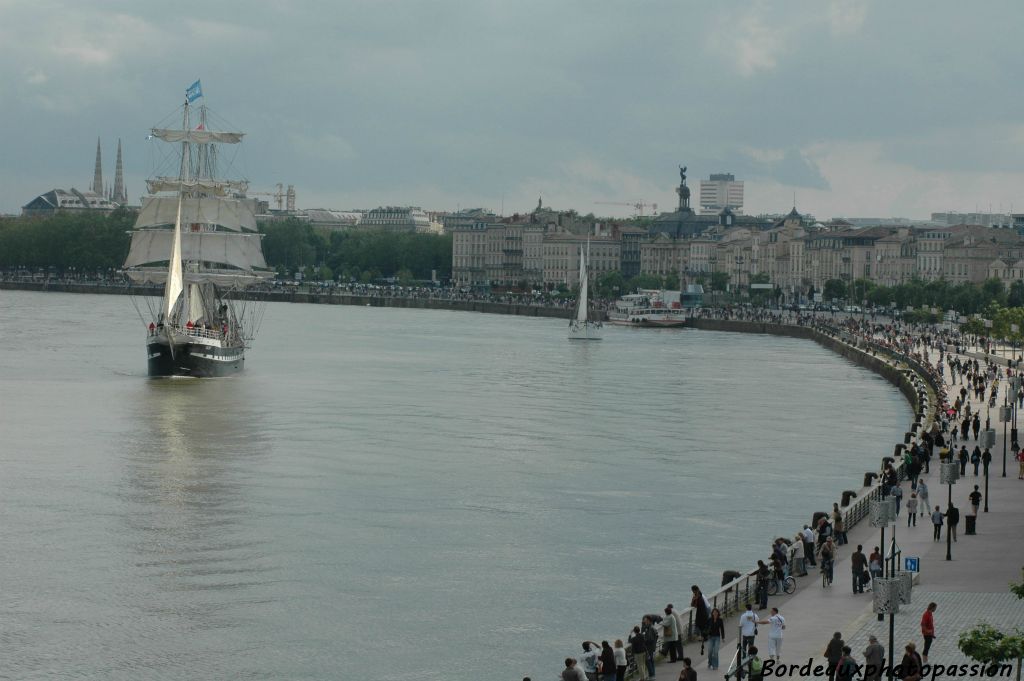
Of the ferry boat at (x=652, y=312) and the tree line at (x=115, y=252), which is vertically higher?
the tree line at (x=115, y=252)

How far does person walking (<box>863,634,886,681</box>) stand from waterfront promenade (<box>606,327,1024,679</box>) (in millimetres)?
952

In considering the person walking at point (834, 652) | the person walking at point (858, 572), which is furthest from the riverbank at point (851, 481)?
the person walking at point (834, 652)

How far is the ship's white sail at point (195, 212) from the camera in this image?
8419cm

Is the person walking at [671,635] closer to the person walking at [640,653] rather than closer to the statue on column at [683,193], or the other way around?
the person walking at [640,653]

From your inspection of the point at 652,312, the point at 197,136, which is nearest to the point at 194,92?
the point at 197,136

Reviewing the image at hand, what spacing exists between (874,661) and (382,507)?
15.7 metres

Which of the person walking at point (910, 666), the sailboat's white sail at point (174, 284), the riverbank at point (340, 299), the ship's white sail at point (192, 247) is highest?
the ship's white sail at point (192, 247)

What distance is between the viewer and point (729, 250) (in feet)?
563

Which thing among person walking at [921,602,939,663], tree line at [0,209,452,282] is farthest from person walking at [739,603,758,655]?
tree line at [0,209,452,282]

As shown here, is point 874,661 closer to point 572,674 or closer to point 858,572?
point 572,674

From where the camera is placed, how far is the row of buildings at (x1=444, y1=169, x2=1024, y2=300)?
136250 mm

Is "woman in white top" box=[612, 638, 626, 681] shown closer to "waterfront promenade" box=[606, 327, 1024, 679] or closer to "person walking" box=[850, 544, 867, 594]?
"waterfront promenade" box=[606, 327, 1024, 679]

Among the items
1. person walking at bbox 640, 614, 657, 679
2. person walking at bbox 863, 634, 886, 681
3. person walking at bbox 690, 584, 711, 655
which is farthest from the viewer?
person walking at bbox 690, 584, 711, 655

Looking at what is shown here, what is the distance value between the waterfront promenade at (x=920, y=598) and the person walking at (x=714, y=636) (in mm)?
134
